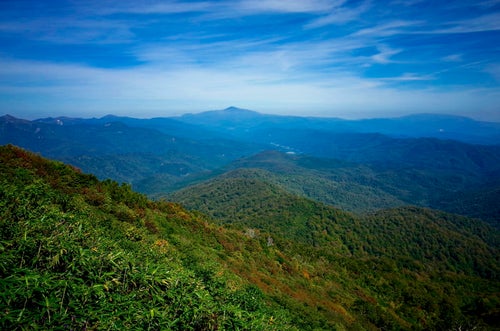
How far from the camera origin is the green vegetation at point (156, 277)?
4207 mm

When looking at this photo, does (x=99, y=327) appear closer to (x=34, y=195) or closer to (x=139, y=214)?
(x=34, y=195)

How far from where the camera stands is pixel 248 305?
8.72 metres

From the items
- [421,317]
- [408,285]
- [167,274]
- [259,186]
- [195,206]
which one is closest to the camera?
[167,274]

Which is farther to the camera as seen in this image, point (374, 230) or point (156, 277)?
point (374, 230)

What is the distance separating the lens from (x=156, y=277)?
5.59 meters

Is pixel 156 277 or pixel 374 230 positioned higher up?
pixel 156 277

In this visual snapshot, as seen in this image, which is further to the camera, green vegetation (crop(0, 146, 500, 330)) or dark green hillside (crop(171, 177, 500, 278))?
dark green hillside (crop(171, 177, 500, 278))

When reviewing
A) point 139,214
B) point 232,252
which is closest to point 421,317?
point 232,252

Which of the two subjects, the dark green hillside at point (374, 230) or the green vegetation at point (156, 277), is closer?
the green vegetation at point (156, 277)

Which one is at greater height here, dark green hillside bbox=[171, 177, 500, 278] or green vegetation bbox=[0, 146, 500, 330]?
green vegetation bbox=[0, 146, 500, 330]

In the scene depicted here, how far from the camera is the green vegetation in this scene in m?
4.21

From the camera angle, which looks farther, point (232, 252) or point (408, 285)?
point (408, 285)

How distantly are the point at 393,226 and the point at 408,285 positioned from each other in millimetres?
88102

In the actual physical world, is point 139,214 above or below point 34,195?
below
